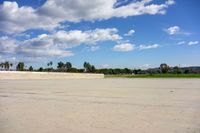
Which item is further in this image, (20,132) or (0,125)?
(0,125)

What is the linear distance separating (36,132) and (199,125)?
3.72 meters

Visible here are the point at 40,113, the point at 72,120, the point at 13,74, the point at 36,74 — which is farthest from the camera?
the point at 36,74

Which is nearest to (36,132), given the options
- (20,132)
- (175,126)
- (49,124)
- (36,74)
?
(20,132)

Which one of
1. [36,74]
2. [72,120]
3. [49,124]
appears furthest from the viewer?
[36,74]

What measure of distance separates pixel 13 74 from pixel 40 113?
4751cm

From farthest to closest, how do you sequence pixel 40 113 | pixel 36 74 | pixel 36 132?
pixel 36 74, pixel 40 113, pixel 36 132

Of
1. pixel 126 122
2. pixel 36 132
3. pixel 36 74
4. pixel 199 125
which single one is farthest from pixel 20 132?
pixel 36 74

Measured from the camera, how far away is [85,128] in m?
6.55

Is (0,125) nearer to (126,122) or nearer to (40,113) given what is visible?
(40,113)

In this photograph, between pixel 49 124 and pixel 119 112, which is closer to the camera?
pixel 49 124

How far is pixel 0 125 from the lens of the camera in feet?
22.7

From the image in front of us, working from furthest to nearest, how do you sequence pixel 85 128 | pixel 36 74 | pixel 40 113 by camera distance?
pixel 36 74 < pixel 40 113 < pixel 85 128

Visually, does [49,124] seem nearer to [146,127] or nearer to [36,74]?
[146,127]

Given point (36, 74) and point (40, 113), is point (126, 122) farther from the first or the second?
point (36, 74)
